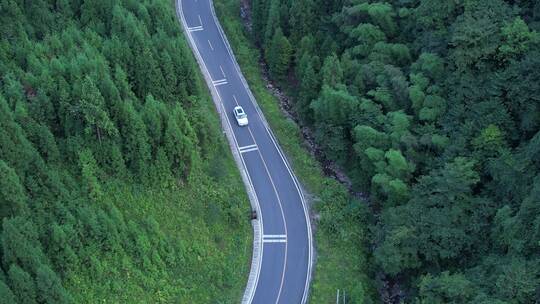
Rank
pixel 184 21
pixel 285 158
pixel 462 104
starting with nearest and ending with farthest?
pixel 462 104
pixel 285 158
pixel 184 21

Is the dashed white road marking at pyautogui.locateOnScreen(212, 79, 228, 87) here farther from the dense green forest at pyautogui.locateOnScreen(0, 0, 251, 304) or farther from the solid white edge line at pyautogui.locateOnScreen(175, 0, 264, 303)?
the dense green forest at pyautogui.locateOnScreen(0, 0, 251, 304)

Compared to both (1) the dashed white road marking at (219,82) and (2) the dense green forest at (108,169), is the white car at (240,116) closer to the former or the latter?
(2) the dense green forest at (108,169)

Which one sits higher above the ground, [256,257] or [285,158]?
[285,158]

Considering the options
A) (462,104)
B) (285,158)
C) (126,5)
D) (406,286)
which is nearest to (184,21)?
(126,5)

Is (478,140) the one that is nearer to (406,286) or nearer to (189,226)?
(406,286)

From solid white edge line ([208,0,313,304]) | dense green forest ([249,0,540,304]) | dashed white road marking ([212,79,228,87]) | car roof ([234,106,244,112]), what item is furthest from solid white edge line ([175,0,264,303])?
dense green forest ([249,0,540,304])
